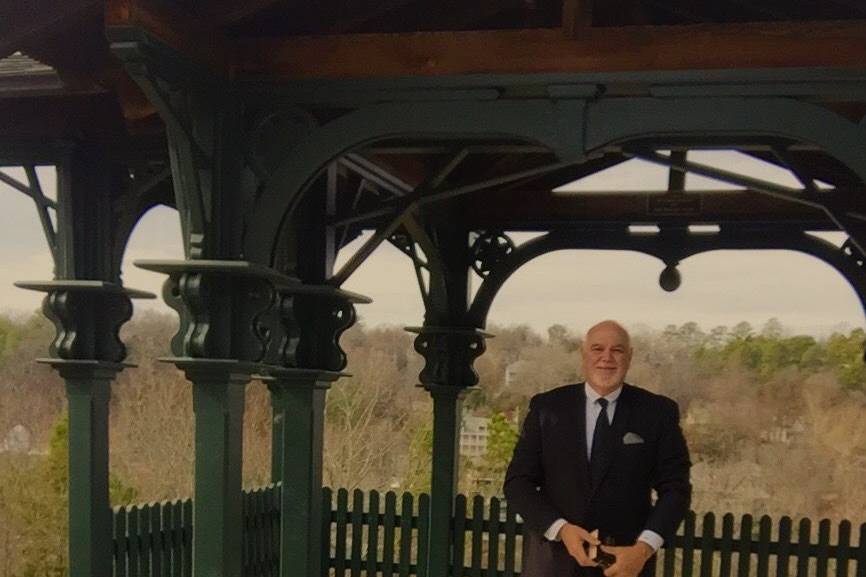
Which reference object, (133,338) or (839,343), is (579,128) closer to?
(839,343)

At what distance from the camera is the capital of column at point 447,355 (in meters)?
6.84

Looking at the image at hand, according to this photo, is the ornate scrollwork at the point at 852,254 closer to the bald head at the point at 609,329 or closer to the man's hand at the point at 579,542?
the bald head at the point at 609,329

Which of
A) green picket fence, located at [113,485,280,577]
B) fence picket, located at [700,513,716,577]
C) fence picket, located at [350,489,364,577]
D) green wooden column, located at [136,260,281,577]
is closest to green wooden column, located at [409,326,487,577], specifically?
fence picket, located at [350,489,364,577]

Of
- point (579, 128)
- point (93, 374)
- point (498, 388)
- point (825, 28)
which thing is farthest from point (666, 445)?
point (498, 388)

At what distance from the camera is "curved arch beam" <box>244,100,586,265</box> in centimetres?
344

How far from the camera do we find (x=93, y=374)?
494 cm

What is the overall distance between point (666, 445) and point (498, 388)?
15203mm

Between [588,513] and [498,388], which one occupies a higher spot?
[588,513]

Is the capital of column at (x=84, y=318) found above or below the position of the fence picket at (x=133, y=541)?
above

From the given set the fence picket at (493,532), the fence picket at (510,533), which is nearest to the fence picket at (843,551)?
the fence picket at (510,533)

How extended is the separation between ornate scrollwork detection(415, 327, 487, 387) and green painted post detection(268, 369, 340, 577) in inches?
76.0

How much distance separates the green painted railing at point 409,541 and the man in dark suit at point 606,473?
297 centimetres

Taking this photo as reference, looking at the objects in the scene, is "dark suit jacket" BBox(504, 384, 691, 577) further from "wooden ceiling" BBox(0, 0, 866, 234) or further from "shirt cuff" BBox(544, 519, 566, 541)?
"wooden ceiling" BBox(0, 0, 866, 234)

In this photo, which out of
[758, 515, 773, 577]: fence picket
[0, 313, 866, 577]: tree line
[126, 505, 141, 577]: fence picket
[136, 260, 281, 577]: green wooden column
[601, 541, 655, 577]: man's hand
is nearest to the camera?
[601, 541, 655, 577]: man's hand
